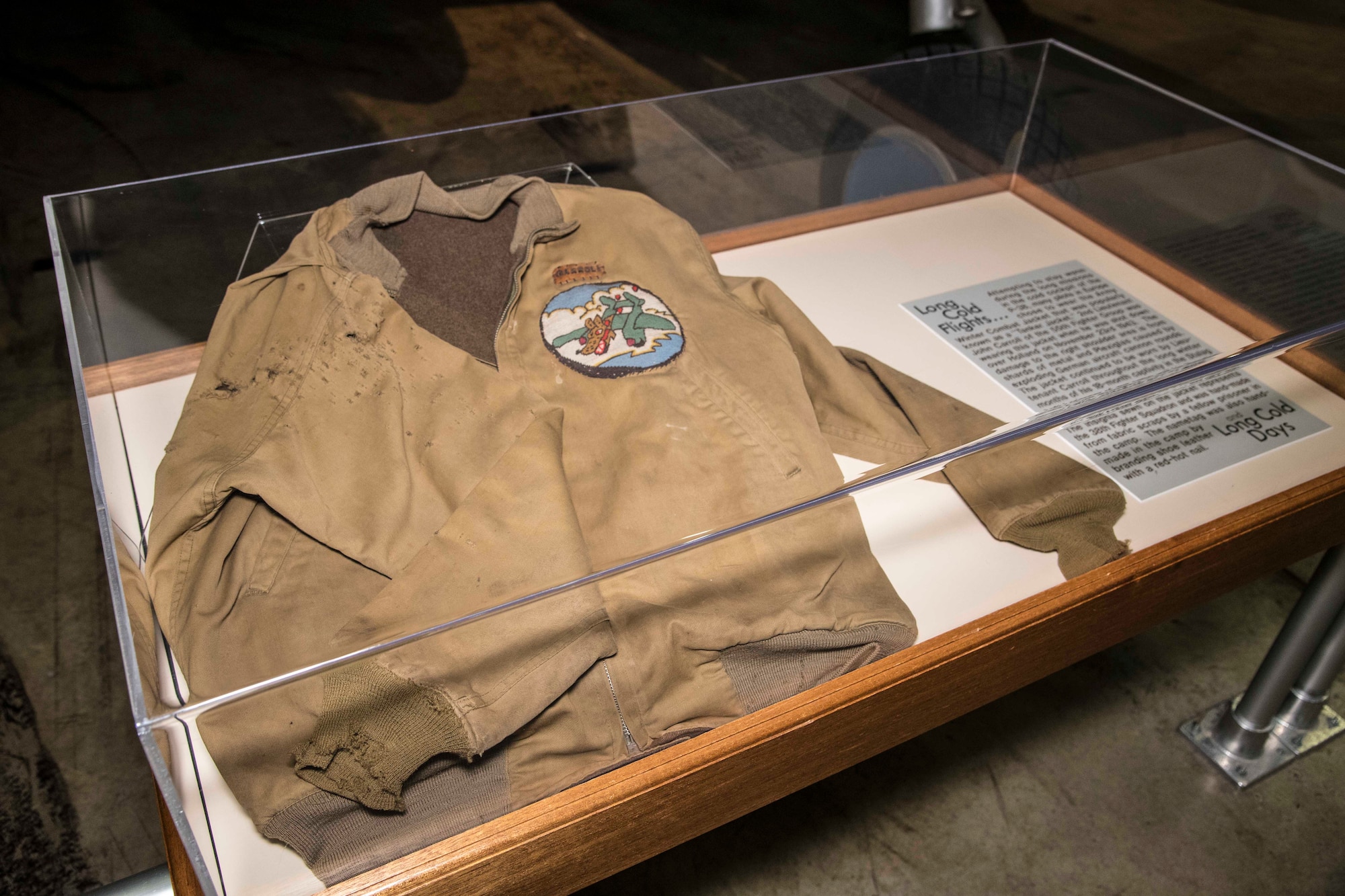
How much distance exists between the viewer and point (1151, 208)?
60.8 inches

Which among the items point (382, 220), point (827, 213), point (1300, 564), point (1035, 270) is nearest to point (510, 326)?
point (382, 220)

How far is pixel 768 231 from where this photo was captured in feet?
4.93

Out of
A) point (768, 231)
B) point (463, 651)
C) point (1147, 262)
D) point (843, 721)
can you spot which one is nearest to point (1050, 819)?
point (843, 721)

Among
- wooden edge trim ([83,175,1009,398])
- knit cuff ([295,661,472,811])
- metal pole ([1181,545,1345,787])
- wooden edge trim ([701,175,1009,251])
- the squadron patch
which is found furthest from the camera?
wooden edge trim ([701,175,1009,251])

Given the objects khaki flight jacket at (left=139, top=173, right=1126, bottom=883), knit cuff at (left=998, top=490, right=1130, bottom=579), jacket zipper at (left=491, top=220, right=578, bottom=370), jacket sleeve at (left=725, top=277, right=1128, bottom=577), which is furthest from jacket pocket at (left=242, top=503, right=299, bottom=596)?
knit cuff at (left=998, top=490, right=1130, bottom=579)

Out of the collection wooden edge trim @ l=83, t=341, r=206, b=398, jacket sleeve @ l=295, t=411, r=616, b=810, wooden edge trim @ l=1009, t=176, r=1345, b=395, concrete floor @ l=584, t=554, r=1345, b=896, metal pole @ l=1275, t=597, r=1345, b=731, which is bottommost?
concrete floor @ l=584, t=554, r=1345, b=896

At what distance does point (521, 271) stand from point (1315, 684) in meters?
1.27

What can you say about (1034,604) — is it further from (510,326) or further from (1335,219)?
(1335,219)

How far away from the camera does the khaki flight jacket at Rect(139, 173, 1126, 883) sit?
642mm

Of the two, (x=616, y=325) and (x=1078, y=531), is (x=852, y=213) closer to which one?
(x=616, y=325)

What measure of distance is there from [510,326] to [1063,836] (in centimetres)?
105

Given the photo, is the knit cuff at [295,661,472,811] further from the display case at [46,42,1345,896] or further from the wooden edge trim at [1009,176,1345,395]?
the wooden edge trim at [1009,176,1345,395]

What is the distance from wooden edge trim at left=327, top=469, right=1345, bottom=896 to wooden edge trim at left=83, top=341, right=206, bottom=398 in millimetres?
675

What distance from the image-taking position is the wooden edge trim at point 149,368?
1044 millimetres
